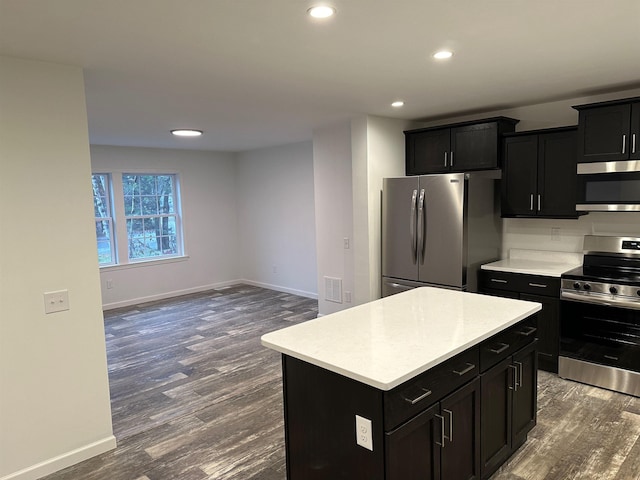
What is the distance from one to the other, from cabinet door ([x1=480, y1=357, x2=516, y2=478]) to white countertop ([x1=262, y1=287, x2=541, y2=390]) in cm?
28

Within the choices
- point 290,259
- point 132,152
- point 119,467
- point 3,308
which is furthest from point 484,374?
point 132,152

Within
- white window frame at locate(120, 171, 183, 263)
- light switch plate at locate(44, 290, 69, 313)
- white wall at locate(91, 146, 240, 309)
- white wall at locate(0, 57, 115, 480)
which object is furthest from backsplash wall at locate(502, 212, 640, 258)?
white window frame at locate(120, 171, 183, 263)

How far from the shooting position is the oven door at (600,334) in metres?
3.31

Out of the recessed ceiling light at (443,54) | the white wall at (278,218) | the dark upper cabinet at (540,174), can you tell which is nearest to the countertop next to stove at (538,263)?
the dark upper cabinet at (540,174)

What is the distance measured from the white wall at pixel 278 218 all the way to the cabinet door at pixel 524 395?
4.33 meters

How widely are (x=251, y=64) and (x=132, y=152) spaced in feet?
15.3

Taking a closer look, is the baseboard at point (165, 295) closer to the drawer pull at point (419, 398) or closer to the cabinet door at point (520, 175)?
the cabinet door at point (520, 175)

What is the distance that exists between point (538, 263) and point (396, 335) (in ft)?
8.86

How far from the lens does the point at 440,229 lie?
4.10m

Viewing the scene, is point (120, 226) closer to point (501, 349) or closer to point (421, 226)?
point (421, 226)

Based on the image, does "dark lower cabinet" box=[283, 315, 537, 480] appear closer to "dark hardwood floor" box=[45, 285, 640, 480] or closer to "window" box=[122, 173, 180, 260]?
"dark hardwood floor" box=[45, 285, 640, 480]

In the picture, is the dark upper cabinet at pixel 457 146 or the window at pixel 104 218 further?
the window at pixel 104 218

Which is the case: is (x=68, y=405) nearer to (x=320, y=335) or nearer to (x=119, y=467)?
(x=119, y=467)

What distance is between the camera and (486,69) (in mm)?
2928
